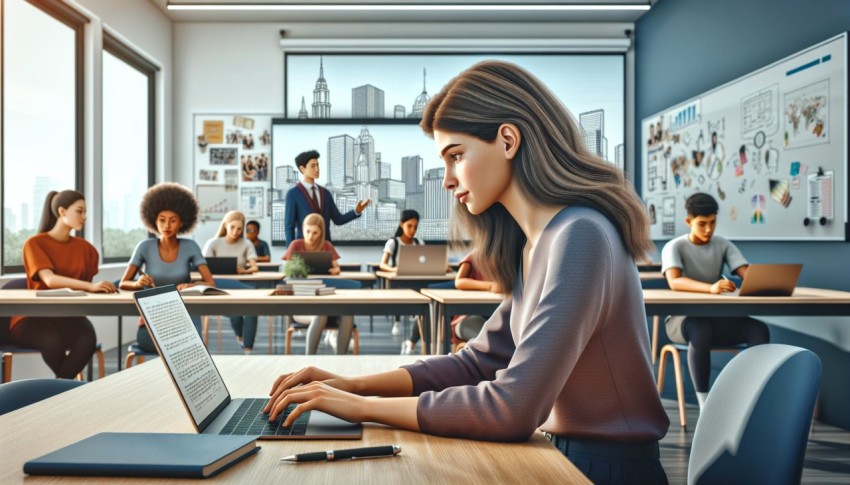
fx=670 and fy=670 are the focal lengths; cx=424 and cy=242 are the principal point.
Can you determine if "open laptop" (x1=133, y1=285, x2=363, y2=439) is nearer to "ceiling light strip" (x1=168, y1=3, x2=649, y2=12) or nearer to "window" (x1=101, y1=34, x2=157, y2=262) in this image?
"window" (x1=101, y1=34, x2=157, y2=262)

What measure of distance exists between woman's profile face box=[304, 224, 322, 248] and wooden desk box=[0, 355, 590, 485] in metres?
4.07

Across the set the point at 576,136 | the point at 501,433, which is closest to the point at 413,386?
the point at 501,433

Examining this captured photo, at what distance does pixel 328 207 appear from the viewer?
20.7ft

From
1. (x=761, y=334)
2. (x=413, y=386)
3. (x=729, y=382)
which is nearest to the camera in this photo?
(x=729, y=382)

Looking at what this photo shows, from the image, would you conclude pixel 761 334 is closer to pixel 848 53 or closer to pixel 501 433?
pixel 848 53

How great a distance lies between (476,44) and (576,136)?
23.4 feet

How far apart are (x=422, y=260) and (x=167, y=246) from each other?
1.73 m

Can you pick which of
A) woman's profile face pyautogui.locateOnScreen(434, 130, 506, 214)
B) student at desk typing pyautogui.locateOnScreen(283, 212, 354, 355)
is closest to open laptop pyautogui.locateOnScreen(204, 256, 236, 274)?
student at desk typing pyautogui.locateOnScreen(283, 212, 354, 355)

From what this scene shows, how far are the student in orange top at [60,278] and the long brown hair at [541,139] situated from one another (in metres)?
3.07

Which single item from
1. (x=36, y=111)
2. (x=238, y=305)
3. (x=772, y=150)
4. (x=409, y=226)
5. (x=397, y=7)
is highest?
(x=397, y=7)

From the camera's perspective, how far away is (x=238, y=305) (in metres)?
3.28

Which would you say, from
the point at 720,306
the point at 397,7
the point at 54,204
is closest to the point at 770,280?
the point at 720,306

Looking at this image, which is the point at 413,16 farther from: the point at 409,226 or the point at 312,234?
the point at 312,234

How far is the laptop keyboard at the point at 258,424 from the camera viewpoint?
3.21 ft
